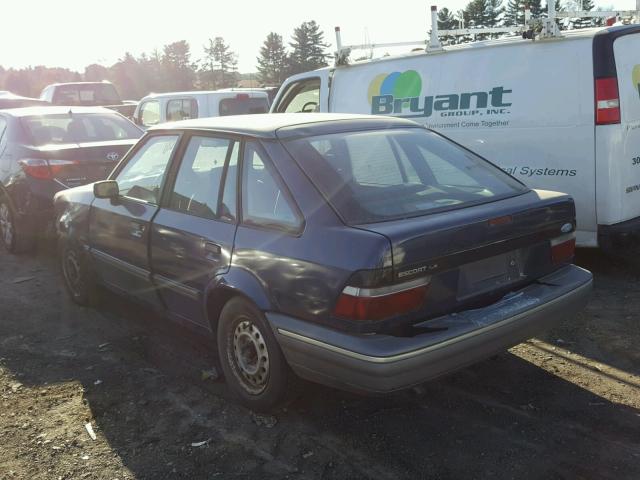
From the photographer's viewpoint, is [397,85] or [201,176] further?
[397,85]

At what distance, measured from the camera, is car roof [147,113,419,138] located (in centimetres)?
361

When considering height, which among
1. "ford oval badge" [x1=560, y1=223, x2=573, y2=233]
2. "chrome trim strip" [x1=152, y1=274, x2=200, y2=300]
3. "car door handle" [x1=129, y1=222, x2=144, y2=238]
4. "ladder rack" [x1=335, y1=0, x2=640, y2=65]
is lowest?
"chrome trim strip" [x1=152, y1=274, x2=200, y2=300]

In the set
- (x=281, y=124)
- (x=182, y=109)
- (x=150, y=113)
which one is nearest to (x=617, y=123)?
(x=281, y=124)

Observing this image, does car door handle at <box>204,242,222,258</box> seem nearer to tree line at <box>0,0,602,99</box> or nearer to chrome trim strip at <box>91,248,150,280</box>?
chrome trim strip at <box>91,248,150,280</box>

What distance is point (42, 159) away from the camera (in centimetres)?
682

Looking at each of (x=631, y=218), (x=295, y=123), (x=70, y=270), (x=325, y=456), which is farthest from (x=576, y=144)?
(x=70, y=270)

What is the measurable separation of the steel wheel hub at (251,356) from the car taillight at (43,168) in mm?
4160

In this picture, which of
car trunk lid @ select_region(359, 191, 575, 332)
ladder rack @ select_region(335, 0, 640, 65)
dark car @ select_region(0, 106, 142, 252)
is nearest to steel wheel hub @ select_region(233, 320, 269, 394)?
car trunk lid @ select_region(359, 191, 575, 332)

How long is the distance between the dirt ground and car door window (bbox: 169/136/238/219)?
1.13 meters

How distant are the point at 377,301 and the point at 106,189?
2566mm

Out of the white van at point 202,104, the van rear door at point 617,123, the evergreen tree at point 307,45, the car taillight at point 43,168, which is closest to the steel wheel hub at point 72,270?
the car taillight at point 43,168

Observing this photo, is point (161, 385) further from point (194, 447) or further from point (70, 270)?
point (70, 270)

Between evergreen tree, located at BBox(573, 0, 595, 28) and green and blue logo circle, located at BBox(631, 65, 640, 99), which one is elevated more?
evergreen tree, located at BBox(573, 0, 595, 28)

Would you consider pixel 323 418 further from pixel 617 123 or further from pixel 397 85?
pixel 397 85
